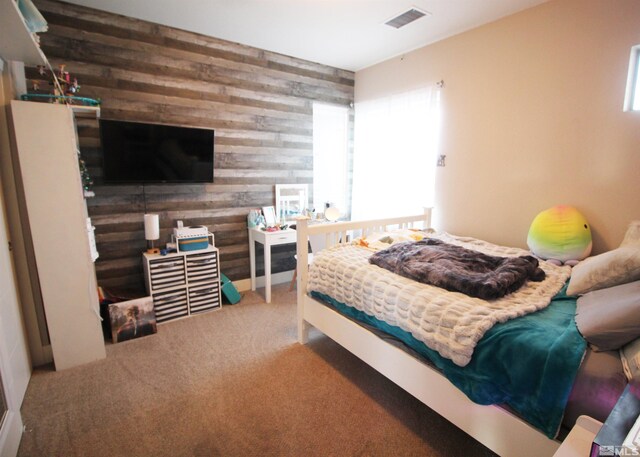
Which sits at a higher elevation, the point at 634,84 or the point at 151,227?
the point at 634,84

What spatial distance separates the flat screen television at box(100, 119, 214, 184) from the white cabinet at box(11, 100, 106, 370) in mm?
483

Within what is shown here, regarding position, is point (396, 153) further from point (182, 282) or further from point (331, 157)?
point (182, 282)

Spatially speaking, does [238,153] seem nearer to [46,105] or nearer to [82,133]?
[82,133]

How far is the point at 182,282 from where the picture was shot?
9.39 feet

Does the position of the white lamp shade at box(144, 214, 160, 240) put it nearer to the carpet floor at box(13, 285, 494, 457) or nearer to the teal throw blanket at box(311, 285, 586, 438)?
the carpet floor at box(13, 285, 494, 457)

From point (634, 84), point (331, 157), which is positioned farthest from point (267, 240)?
point (634, 84)

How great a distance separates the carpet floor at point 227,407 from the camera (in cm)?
158

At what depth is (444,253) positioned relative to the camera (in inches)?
83.1

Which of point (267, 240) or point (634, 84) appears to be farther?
point (267, 240)

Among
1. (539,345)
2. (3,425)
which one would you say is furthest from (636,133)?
(3,425)

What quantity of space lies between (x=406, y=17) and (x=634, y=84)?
1.63 metres

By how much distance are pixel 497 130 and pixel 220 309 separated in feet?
9.67

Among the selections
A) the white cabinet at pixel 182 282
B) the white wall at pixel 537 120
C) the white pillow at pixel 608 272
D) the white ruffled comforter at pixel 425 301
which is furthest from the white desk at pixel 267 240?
the white pillow at pixel 608 272

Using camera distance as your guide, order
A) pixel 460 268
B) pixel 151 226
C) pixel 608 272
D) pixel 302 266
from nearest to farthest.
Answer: pixel 608 272
pixel 460 268
pixel 302 266
pixel 151 226
